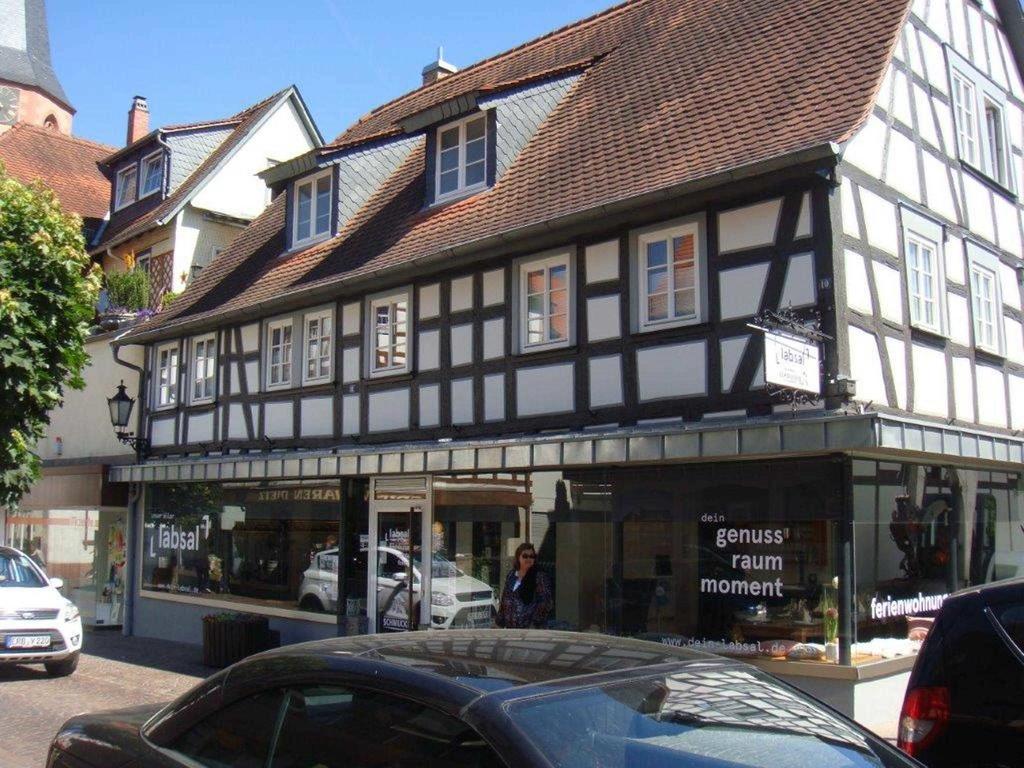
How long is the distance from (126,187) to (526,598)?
1840 cm

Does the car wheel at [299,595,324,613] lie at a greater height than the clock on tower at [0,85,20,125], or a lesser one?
lesser

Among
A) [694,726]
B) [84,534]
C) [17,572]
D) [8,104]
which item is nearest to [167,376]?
[84,534]

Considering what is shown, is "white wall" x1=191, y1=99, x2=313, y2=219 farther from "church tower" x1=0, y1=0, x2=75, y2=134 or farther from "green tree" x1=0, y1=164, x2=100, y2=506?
"church tower" x1=0, y1=0, x2=75, y2=134

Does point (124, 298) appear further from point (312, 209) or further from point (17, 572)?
point (17, 572)

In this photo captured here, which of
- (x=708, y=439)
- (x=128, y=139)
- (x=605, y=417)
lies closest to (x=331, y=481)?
(x=605, y=417)

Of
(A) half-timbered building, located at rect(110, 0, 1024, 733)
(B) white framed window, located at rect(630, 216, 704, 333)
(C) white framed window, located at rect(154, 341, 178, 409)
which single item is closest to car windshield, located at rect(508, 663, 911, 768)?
(A) half-timbered building, located at rect(110, 0, 1024, 733)

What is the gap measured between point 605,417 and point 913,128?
15.7 feet

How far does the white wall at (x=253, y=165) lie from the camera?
22.0 meters

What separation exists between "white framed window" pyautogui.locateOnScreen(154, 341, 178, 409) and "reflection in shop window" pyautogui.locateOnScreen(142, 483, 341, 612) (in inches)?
59.9

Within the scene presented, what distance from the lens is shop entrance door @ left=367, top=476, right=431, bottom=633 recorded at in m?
13.4

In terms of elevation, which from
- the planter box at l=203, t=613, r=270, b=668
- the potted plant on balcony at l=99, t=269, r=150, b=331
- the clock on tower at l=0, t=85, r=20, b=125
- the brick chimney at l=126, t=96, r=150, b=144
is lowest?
the planter box at l=203, t=613, r=270, b=668

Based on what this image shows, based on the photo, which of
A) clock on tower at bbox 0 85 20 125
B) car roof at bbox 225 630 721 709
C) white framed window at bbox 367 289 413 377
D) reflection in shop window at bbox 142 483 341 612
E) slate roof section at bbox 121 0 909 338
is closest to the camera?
car roof at bbox 225 630 721 709

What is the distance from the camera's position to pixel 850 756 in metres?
3.19

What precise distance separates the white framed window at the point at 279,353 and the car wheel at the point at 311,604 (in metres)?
3.17
